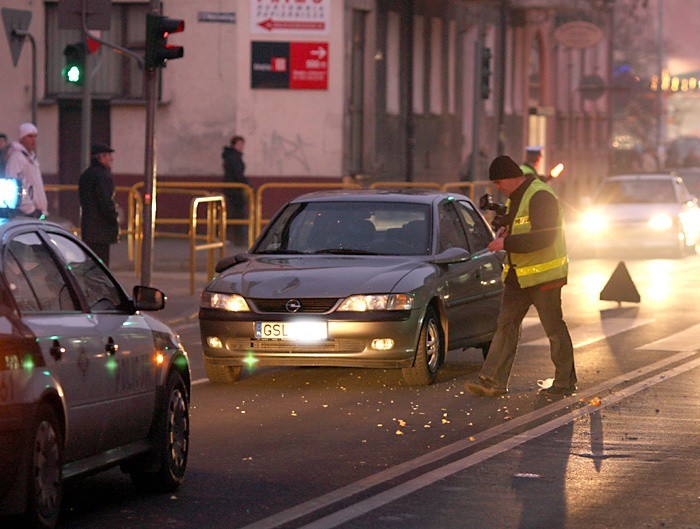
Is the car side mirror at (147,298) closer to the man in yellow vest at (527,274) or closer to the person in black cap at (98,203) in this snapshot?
the man in yellow vest at (527,274)

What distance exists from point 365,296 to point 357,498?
14.5 ft

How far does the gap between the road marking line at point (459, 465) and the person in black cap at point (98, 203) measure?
7.71 m

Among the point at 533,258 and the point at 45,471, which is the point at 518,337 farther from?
the point at 45,471

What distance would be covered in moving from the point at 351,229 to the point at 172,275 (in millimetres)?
11501

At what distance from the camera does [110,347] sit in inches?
334

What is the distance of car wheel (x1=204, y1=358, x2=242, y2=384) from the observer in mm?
13883

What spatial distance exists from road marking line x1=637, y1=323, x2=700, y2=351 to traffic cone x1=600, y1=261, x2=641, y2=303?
306 centimetres

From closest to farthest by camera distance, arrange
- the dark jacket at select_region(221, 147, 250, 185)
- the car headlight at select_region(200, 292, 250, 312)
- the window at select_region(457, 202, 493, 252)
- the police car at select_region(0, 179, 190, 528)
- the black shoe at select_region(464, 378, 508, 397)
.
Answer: the police car at select_region(0, 179, 190, 528) < the black shoe at select_region(464, 378, 508, 397) < the car headlight at select_region(200, 292, 250, 312) < the window at select_region(457, 202, 493, 252) < the dark jacket at select_region(221, 147, 250, 185)

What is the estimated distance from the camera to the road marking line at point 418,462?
8.50 meters

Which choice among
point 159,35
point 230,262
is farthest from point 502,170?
point 159,35

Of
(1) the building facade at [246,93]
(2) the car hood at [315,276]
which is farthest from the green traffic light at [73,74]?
(1) the building facade at [246,93]

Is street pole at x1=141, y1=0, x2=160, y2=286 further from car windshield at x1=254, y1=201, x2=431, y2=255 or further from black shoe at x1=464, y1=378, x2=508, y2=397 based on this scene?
black shoe at x1=464, y1=378, x2=508, y2=397

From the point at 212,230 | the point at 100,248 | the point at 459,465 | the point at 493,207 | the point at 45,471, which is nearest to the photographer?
the point at 45,471

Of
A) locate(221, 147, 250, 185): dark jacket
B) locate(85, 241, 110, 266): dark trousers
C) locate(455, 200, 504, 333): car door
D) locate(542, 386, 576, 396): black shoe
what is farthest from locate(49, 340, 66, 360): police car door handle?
locate(221, 147, 250, 185): dark jacket
